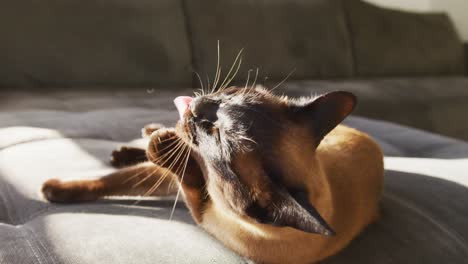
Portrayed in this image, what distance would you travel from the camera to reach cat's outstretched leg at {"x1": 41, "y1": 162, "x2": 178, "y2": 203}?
0.88m

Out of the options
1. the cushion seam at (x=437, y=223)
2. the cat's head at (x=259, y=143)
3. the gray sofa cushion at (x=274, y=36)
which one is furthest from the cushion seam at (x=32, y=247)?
the gray sofa cushion at (x=274, y=36)

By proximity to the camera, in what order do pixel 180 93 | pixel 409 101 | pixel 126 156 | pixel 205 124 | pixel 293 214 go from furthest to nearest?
1. pixel 409 101
2. pixel 180 93
3. pixel 126 156
4. pixel 205 124
5. pixel 293 214

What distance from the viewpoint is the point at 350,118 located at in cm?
169

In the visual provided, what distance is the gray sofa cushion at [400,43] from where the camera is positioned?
287 centimetres

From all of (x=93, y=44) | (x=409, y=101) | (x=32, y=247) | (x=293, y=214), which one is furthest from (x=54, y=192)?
(x=409, y=101)

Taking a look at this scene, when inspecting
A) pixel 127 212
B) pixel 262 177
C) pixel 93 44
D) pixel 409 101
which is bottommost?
pixel 409 101

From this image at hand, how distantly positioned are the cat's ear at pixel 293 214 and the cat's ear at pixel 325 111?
0.14 m

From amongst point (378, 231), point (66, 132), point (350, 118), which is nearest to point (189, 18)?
point (350, 118)

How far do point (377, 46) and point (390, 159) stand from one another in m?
1.82

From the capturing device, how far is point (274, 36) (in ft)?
7.99

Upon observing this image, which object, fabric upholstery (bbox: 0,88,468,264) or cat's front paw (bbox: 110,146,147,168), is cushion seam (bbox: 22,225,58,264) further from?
cat's front paw (bbox: 110,146,147,168)

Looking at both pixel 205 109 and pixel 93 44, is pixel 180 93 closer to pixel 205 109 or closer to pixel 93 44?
pixel 93 44

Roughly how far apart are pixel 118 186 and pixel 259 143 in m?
0.37

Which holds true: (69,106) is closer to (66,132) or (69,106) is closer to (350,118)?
(66,132)
